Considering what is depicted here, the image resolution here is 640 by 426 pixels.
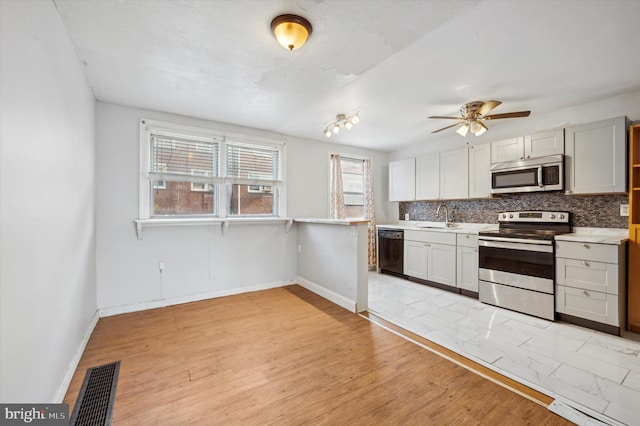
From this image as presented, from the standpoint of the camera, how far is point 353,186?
557cm

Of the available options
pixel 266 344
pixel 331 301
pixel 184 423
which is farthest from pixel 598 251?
pixel 184 423

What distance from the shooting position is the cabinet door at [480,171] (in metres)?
4.05

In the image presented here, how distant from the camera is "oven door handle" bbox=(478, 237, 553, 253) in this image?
3119 mm

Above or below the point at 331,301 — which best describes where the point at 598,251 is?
above

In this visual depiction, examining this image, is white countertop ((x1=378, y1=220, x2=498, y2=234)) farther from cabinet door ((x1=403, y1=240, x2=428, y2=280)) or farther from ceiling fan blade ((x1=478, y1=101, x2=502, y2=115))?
ceiling fan blade ((x1=478, y1=101, x2=502, y2=115))

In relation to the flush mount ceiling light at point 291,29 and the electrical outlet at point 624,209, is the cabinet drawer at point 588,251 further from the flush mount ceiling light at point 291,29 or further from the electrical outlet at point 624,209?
the flush mount ceiling light at point 291,29

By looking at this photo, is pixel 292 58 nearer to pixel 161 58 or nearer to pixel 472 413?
pixel 161 58

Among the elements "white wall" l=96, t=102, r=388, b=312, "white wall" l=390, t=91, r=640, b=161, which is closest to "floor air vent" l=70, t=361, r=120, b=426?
"white wall" l=96, t=102, r=388, b=312

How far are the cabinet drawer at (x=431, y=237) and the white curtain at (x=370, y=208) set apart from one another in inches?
35.0

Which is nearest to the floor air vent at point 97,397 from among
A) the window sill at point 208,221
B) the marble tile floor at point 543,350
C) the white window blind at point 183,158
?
the window sill at point 208,221

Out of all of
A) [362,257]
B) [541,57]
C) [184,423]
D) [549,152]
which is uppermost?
[541,57]

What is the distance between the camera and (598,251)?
9.14 ft

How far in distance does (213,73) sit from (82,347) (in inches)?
110

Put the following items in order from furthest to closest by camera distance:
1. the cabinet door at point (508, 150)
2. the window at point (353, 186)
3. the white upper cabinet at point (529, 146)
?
the window at point (353, 186), the cabinet door at point (508, 150), the white upper cabinet at point (529, 146)
